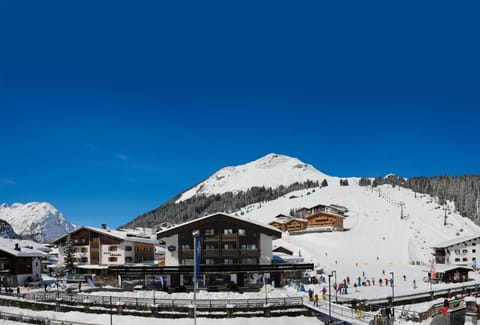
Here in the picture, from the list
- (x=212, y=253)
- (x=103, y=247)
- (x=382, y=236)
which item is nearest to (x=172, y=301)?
(x=212, y=253)

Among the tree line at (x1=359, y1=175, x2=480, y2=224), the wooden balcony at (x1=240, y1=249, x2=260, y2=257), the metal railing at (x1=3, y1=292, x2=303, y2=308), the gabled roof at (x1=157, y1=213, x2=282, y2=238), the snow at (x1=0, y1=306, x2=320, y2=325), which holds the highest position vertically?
the tree line at (x1=359, y1=175, x2=480, y2=224)

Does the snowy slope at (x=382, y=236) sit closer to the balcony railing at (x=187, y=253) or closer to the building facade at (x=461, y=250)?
the building facade at (x=461, y=250)

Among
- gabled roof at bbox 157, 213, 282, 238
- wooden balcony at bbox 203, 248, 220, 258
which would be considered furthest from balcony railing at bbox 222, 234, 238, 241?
gabled roof at bbox 157, 213, 282, 238

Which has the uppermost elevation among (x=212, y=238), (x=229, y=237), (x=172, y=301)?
(x=229, y=237)

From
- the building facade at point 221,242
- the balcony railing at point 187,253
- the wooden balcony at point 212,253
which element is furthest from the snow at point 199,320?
the wooden balcony at point 212,253

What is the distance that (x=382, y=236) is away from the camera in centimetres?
10044

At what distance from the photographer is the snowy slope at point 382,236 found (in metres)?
76.6

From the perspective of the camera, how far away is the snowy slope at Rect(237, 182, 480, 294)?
3014 inches

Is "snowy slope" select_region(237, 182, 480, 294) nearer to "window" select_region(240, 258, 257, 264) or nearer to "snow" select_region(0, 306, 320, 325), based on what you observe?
"window" select_region(240, 258, 257, 264)

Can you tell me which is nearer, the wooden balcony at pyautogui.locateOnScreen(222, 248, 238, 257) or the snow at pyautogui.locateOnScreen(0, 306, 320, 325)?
the snow at pyautogui.locateOnScreen(0, 306, 320, 325)

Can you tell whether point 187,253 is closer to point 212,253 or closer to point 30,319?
point 212,253

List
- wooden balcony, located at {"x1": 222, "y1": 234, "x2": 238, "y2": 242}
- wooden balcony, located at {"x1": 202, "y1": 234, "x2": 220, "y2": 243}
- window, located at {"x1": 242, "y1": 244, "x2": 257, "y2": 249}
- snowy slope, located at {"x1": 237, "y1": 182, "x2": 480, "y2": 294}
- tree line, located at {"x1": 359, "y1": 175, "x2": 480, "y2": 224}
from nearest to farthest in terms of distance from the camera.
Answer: wooden balcony, located at {"x1": 222, "y1": 234, "x2": 238, "y2": 242}
window, located at {"x1": 242, "y1": 244, "x2": 257, "y2": 249}
wooden balcony, located at {"x1": 202, "y1": 234, "x2": 220, "y2": 243}
snowy slope, located at {"x1": 237, "y1": 182, "x2": 480, "y2": 294}
tree line, located at {"x1": 359, "y1": 175, "x2": 480, "y2": 224}

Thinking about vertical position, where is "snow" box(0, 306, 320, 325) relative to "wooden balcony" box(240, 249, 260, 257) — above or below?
below

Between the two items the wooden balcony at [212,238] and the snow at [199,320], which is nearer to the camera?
the snow at [199,320]
